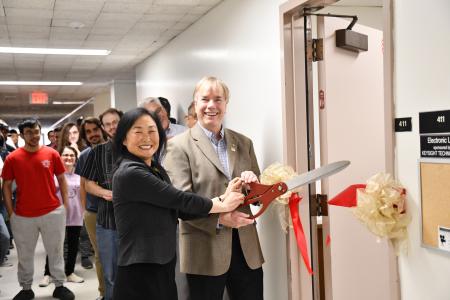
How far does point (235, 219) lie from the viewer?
2.08 m

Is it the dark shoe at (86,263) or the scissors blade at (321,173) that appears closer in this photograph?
the scissors blade at (321,173)

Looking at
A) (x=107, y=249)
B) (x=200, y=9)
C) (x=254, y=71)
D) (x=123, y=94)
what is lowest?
(x=107, y=249)

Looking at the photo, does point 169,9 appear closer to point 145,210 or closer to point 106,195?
point 106,195

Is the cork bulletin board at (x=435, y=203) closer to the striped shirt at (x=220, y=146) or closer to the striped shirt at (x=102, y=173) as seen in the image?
the striped shirt at (x=220, y=146)

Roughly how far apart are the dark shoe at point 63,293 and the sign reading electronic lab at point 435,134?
3365 millimetres

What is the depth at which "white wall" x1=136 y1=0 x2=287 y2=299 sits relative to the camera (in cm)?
273

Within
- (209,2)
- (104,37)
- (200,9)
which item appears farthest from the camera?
(104,37)

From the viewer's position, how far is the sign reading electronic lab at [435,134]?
146 centimetres

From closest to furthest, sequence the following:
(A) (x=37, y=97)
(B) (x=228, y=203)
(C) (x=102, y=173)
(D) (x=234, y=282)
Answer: (B) (x=228, y=203) → (D) (x=234, y=282) → (C) (x=102, y=173) → (A) (x=37, y=97)

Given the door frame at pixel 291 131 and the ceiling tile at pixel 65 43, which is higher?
the ceiling tile at pixel 65 43

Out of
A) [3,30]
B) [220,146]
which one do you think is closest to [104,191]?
[220,146]

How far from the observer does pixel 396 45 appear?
1654 mm

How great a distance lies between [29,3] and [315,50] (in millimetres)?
2385

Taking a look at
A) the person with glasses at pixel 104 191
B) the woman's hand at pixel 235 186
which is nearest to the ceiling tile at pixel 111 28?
the person with glasses at pixel 104 191
